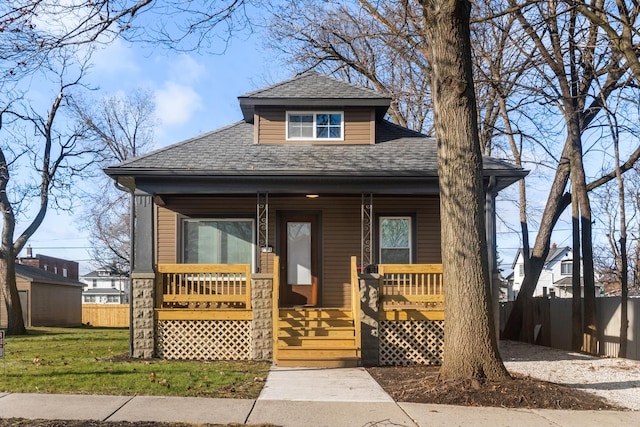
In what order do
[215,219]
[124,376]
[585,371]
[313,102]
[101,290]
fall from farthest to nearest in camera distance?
[101,290] → [313,102] → [215,219] → [585,371] → [124,376]

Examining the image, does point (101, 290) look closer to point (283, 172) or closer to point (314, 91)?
point (314, 91)

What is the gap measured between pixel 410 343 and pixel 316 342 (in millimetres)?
1733

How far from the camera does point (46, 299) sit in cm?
3281

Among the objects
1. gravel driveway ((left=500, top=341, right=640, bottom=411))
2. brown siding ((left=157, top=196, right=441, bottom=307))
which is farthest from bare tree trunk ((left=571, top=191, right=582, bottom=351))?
brown siding ((left=157, top=196, right=441, bottom=307))

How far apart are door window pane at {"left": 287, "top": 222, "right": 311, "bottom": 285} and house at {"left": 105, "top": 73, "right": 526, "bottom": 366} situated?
0.02 meters

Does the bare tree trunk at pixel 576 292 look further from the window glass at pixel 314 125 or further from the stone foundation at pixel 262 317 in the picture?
the stone foundation at pixel 262 317

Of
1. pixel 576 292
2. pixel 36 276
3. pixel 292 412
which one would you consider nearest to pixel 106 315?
pixel 36 276

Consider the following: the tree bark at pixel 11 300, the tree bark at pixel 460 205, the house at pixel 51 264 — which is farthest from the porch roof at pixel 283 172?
the house at pixel 51 264

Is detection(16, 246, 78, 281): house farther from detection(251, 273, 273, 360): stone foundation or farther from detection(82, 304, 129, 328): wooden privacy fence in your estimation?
detection(251, 273, 273, 360): stone foundation

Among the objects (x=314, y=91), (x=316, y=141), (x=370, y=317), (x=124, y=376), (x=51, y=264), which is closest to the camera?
(x=124, y=376)

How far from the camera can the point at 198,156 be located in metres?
13.6

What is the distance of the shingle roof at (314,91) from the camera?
1510 centimetres

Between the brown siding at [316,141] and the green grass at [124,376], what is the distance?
558 centimetres

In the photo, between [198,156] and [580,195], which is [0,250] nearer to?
[198,156]
